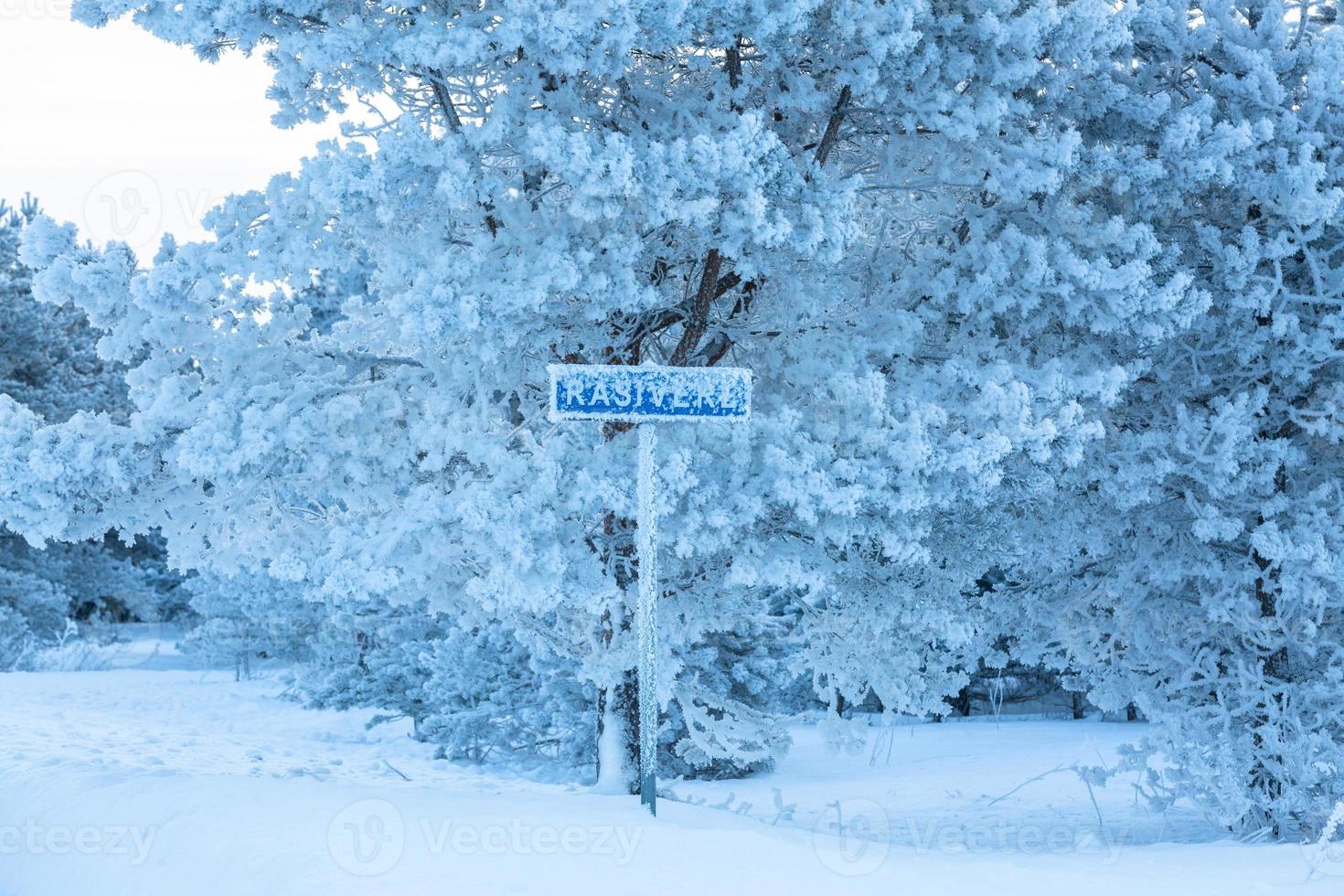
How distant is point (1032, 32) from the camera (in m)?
7.92

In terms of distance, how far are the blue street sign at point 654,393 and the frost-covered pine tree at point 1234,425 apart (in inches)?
139

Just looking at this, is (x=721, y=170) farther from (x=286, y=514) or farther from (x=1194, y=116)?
(x=286, y=514)

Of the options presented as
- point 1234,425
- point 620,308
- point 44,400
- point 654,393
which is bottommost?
point 654,393

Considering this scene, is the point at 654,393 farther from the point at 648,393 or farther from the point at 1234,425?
the point at 1234,425

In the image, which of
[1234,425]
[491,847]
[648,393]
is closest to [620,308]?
[648,393]

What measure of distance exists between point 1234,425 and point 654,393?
478 cm

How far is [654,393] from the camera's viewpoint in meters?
6.49

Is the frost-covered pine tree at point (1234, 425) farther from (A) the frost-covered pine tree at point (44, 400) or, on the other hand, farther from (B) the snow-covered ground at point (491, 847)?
(A) the frost-covered pine tree at point (44, 400)

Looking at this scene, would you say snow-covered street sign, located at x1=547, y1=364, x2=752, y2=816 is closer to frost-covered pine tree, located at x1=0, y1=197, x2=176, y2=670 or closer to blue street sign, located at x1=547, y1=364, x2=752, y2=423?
blue street sign, located at x1=547, y1=364, x2=752, y2=423

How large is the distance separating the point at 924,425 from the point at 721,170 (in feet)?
6.38

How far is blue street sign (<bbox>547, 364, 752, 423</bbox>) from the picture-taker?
6.47 meters

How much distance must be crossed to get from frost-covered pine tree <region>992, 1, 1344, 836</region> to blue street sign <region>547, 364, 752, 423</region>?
11.6ft

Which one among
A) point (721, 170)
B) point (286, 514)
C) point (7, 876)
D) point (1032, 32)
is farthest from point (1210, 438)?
point (7, 876)

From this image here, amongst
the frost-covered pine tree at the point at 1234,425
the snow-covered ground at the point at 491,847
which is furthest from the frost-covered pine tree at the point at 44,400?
the frost-covered pine tree at the point at 1234,425
